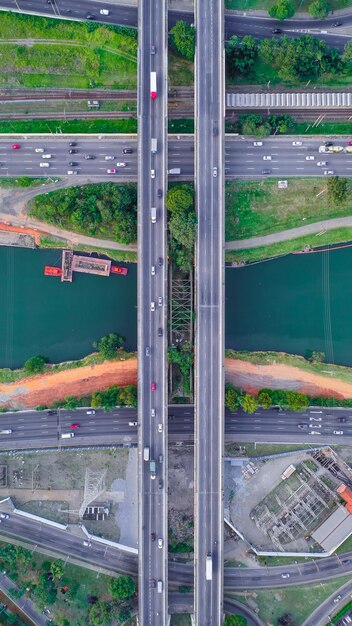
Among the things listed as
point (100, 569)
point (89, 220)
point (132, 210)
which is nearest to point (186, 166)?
point (132, 210)

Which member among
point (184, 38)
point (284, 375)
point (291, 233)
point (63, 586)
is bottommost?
point (63, 586)

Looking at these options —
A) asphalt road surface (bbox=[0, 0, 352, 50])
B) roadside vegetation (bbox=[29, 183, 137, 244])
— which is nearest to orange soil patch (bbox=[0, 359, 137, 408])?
roadside vegetation (bbox=[29, 183, 137, 244])

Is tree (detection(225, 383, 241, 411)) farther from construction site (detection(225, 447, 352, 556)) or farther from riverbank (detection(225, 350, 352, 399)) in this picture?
construction site (detection(225, 447, 352, 556))

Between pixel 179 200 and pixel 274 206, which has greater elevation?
pixel 274 206

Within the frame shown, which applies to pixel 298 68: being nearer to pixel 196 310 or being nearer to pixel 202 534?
pixel 196 310

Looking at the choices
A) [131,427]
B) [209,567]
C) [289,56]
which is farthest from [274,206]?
[209,567]

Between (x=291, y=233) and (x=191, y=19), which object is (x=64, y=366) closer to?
(x=291, y=233)
